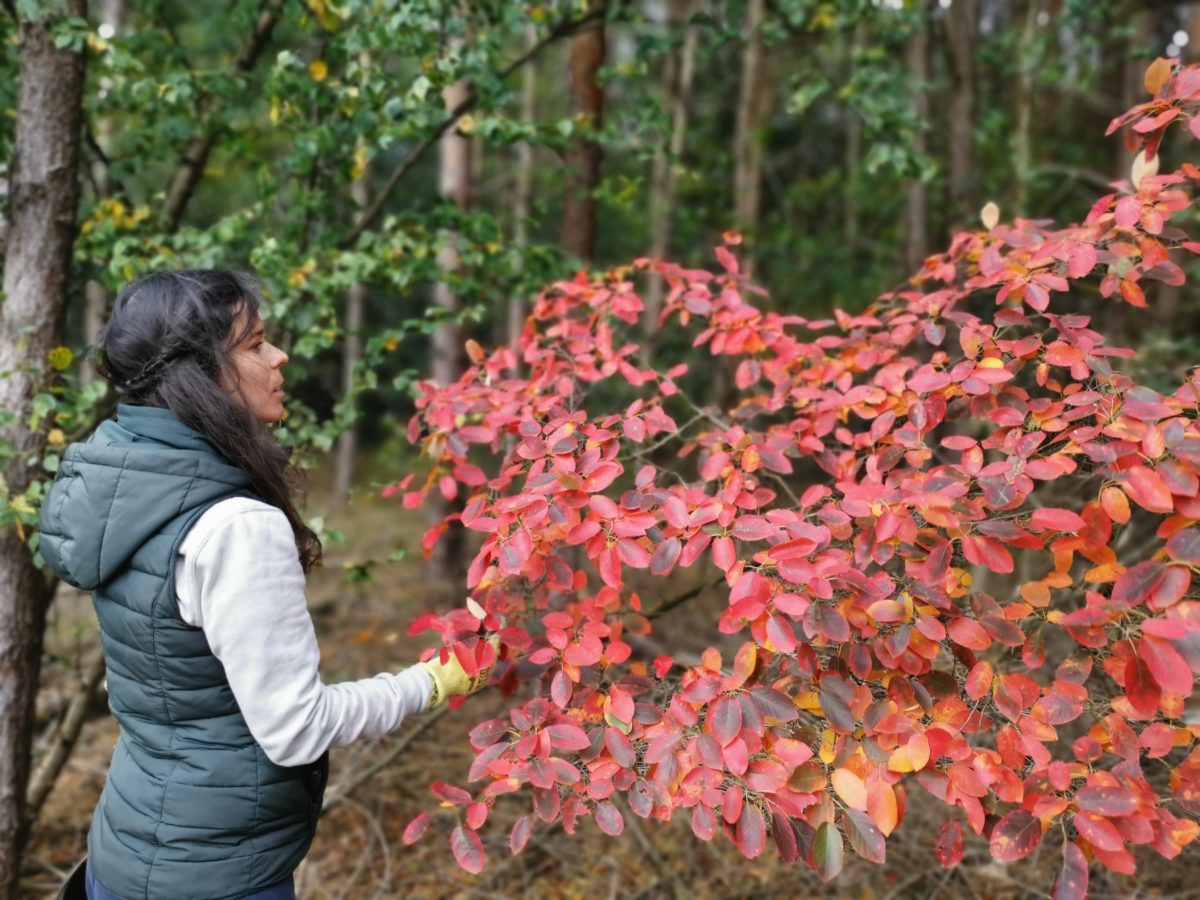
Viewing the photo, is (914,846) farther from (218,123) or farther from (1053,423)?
(218,123)

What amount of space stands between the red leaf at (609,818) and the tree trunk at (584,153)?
2.59 metres

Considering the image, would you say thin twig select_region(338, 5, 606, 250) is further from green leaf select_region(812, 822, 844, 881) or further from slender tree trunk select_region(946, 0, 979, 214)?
slender tree trunk select_region(946, 0, 979, 214)

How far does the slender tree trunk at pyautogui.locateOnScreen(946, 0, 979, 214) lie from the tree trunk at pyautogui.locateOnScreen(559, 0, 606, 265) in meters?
2.51

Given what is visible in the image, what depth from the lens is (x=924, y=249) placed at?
5.04 meters

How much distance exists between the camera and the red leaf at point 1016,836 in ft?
4.42

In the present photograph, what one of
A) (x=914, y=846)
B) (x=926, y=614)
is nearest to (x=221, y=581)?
(x=926, y=614)

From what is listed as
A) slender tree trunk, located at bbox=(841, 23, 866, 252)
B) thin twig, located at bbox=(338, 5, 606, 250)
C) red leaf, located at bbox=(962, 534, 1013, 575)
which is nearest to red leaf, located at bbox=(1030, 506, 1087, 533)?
red leaf, located at bbox=(962, 534, 1013, 575)

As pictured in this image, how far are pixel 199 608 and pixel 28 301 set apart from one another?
5.20 ft

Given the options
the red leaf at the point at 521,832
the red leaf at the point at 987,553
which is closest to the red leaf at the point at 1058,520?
the red leaf at the point at 987,553

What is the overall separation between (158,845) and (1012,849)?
1.43 m

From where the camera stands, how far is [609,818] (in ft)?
4.92

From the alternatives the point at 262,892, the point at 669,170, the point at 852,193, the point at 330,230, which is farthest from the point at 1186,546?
the point at 852,193

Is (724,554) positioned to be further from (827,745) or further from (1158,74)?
(1158,74)

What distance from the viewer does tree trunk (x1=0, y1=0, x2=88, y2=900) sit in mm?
2357
